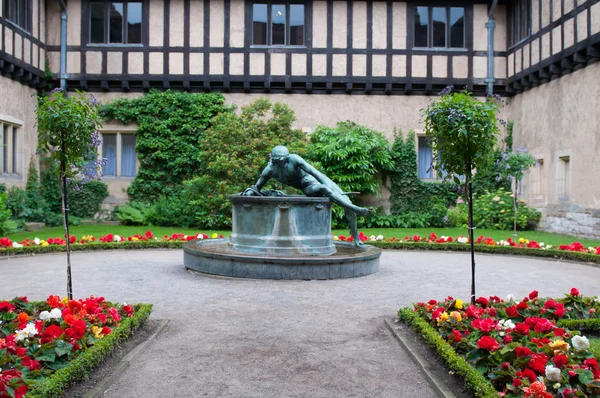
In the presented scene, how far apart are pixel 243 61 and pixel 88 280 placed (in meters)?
13.0

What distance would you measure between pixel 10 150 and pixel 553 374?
60.0 ft

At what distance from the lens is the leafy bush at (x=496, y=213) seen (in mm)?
18719

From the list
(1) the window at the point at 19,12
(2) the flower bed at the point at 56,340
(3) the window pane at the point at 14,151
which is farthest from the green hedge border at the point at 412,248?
(1) the window at the point at 19,12

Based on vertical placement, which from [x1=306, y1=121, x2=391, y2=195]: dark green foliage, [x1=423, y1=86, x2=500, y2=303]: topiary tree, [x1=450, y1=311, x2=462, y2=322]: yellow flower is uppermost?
[x1=306, y1=121, x2=391, y2=195]: dark green foliage

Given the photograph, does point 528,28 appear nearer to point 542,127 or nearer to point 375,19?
point 542,127

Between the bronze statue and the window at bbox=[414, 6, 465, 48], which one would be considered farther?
the window at bbox=[414, 6, 465, 48]

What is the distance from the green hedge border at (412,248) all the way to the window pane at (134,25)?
9.77 meters

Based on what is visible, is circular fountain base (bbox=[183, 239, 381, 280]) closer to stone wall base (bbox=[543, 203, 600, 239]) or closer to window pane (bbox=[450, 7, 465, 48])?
stone wall base (bbox=[543, 203, 600, 239])

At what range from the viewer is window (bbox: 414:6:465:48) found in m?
20.5

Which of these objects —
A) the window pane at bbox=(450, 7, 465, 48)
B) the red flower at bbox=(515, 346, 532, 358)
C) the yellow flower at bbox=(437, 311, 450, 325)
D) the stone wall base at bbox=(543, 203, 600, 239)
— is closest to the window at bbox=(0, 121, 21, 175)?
the window pane at bbox=(450, 7, 465, 48)

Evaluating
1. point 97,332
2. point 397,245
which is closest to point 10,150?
point 397,245

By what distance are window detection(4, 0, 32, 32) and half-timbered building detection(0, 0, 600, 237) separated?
10.0 inches

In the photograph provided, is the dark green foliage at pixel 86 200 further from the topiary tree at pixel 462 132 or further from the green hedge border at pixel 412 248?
the topiary tree at pixel 462 132

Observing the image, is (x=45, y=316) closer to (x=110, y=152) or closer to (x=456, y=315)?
(x=456, y=315)
